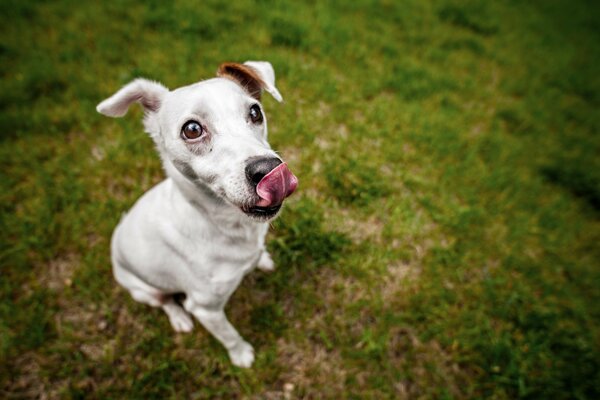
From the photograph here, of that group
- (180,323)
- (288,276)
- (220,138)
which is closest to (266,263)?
(288,276)

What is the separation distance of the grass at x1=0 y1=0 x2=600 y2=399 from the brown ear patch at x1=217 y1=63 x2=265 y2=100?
1.47 metres

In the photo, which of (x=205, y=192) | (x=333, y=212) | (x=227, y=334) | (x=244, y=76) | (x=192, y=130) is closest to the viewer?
(x=192, y=130)

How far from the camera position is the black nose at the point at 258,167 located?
1456 millimetres

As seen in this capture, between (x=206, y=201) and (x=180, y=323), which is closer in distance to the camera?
(x=206, y=201)

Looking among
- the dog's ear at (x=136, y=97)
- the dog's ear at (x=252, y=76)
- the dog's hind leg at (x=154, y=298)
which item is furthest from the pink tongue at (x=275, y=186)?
the dog's hind leg at (x=154, y=298)

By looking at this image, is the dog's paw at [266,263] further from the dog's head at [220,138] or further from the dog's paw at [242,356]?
the dog's head at [220,138]

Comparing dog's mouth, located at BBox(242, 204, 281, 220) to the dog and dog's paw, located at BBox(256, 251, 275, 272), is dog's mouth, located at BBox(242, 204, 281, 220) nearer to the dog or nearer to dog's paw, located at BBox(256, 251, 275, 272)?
the dog

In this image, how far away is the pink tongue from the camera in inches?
56.5

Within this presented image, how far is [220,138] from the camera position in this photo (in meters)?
1.67

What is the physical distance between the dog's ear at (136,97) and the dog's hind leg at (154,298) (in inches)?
50.8

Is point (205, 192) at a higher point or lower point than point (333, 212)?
higher

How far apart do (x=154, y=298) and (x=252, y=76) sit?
6.31 feet

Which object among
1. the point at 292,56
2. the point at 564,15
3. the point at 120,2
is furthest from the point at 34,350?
the point at 564,15

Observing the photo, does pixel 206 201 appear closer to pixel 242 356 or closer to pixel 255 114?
pixel 255 114
